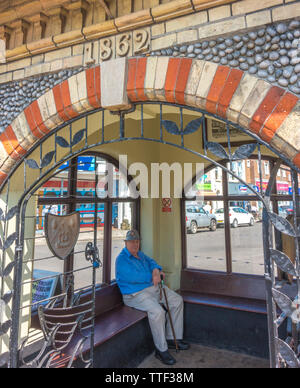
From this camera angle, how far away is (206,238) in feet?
15.7

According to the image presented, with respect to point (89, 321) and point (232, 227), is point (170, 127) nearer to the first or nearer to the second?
point (89, 321)

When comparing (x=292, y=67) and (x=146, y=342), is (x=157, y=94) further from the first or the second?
(x=146, y=342)

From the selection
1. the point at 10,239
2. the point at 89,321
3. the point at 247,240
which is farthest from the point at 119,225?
the point at 10,239

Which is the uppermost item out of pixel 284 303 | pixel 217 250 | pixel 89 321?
pixel 284 303

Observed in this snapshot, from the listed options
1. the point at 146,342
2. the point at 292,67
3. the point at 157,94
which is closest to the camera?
the point at 292,67

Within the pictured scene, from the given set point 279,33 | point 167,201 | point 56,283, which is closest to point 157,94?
point 279,33

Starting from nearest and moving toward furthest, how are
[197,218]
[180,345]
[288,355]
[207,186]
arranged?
[288,355]
[180,345]
[207,186]
[197,218]

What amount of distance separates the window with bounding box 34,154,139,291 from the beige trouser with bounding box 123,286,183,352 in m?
0.58

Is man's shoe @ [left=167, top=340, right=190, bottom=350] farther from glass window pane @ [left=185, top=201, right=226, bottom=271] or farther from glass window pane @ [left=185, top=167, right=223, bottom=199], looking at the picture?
glass window pane @ [left=185, top=167, right=223, bottom=199]

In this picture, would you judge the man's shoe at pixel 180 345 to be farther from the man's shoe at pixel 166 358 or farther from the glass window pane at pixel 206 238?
the glass window pane at pixel 206 238

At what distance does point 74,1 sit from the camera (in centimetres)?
214

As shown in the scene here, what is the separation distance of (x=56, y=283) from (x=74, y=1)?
2.84 metres

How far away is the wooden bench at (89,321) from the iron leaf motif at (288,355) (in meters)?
1.59

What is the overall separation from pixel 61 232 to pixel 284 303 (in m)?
1.88
